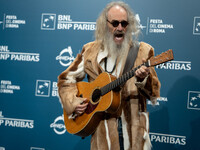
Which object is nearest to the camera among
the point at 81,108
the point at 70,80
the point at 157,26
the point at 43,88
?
the point at 81,108

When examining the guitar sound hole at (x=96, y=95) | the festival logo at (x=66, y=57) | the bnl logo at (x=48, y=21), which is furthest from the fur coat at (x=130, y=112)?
the bnl logo at (x=48, y=21)

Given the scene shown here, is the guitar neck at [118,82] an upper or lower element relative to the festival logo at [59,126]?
upper

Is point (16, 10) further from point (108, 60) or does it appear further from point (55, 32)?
point (108, 60)

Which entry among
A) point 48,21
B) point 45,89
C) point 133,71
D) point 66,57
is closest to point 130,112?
point 133,71

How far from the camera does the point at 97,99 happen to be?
7.46 feet

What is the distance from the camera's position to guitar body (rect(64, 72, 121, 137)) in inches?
83.1

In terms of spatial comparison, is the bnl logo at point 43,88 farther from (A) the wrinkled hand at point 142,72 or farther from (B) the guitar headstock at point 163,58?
(B) the guitar headstock at point 163,58

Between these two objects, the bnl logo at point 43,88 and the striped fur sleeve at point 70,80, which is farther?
the bnl logo at point 43,88

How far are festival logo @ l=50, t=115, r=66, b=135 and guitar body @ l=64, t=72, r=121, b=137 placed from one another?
1122mm

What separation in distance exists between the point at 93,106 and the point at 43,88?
1.56 meters

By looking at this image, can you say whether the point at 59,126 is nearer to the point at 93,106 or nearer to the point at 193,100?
the point at 93,106

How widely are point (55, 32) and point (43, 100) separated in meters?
0.94

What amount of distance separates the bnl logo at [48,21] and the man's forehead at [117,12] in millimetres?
1379

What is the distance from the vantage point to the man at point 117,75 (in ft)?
7.19
